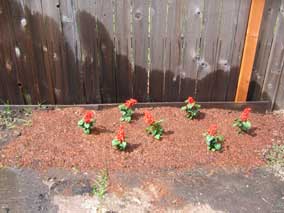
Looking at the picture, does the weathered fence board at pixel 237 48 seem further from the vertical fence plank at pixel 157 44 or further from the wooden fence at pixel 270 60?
the vertical fence plank at pixel 157 44

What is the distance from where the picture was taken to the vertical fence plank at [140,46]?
3.01 metres

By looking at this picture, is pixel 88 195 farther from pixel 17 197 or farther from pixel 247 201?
pixel 247 201

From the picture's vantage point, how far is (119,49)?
3176 mm

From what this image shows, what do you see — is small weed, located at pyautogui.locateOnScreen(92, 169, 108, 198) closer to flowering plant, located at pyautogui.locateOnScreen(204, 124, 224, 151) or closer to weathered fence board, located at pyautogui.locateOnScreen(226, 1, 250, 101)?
flowering plant, located at pyautogui.locateOnScreen(204, 124, 224, 151)

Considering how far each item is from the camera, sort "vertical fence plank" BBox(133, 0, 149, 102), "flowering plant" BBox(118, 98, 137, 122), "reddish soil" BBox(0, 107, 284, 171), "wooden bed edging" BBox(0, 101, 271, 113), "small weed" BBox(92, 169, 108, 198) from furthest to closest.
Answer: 1. "wooden bed edging" BBox(0, 101, 271, 113)
2. "flowering plant" BBox(118, 98, 137, 122)
3. "vertical fence plank" BBox(133, 0, 149, 102)
4. "reddish soil" BBox(0, 107, 284, 171)
5. "small weed" BBox(92, 169, 108, 198)

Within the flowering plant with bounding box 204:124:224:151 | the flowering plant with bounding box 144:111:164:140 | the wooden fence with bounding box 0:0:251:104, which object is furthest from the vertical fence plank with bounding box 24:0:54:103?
the flowering plant with bounding box 204:124:224:151

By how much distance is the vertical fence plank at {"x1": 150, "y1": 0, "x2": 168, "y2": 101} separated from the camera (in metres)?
3.02

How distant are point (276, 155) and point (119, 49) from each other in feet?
6.05

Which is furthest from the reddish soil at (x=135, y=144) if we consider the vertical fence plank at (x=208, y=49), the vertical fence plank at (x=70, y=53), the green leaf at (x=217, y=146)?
the vertical fence plank at (x=208, y=49)

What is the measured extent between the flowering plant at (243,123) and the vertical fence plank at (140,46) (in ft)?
3.38

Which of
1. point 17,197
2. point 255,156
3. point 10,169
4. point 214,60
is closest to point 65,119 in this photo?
point 10,169

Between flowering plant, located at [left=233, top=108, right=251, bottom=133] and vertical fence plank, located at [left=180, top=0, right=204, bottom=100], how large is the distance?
624 mm

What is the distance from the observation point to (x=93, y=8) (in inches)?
118

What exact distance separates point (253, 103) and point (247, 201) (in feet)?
4.62
